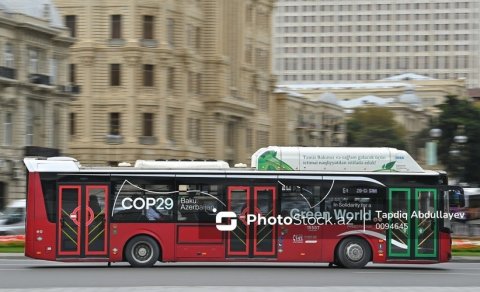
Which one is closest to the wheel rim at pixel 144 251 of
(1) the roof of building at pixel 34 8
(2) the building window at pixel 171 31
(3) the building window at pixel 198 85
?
→ (1) the roof of building at pixel 34 8

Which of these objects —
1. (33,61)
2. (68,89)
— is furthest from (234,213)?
(68,89)

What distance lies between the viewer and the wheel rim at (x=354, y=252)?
3198 centimetres

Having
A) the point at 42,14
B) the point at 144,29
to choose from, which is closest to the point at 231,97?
the point at 144,29

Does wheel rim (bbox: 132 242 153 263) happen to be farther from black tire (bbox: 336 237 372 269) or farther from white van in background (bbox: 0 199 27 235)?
white van in background (bbox: 0 199 27 235)

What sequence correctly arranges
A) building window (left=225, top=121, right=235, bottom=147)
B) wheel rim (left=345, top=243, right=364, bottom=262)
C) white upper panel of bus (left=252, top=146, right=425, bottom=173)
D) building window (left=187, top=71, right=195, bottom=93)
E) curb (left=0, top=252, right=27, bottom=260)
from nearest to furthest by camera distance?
white upper panel of bus (left=252, top=146, right=425, bottom=173) < wheel rim (left=345, top=243, right=364, bottom=262) < curb (left=0, top=252, right=27, bottom=260) < building window (left=187, top=71, right=195, bottom=93) < building window (left=225, top=121, right=235, bottom=147)

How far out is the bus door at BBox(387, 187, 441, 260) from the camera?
105 ft

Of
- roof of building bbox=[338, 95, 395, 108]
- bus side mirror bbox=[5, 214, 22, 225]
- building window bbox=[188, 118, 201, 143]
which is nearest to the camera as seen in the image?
bus side mirror bbox=[5, 214, 22, 225]

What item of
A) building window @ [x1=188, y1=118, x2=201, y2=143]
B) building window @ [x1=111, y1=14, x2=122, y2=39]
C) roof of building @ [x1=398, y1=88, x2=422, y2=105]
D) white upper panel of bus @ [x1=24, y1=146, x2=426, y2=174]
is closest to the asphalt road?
white upper panel of bus @ [x1=24, y1=146, x2=426, y2=174]

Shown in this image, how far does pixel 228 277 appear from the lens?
28094 millimetres

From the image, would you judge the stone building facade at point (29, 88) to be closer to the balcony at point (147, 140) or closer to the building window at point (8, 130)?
the building window at point (8, 130)

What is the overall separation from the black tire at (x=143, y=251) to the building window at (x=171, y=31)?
53.6m

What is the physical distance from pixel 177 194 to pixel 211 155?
59.5 meters

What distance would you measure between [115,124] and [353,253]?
52.3m

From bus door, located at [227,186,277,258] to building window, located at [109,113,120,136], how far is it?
51469 mm
